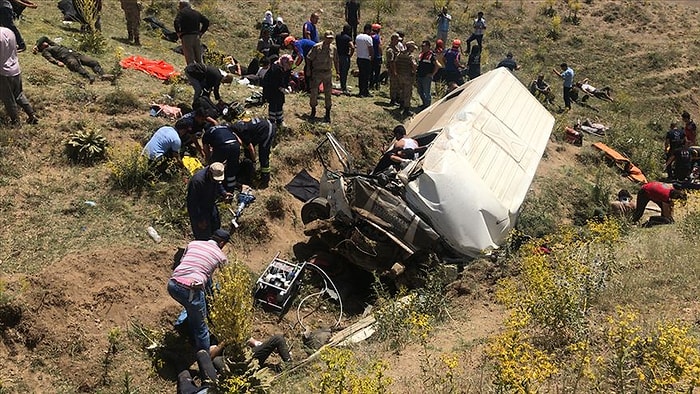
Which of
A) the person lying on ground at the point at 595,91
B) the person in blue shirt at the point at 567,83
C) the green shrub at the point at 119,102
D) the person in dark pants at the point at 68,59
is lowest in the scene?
the person lying on ground at the point at 595,91

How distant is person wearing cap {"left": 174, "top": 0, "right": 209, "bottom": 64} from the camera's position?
10.7 meters

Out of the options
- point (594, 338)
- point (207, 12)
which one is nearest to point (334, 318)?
point (594, 338)

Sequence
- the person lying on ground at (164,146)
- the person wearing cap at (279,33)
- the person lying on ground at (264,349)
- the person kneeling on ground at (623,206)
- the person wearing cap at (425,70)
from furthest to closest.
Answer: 1. the person wearing cap at (279,33)
2. the person wearing cap at (425,70)
3. the person kneeling on ground at (623,206)
4. the person lying on ground at (164,146)
5. the person lying on ground at (264,349)

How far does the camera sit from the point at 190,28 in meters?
10.7

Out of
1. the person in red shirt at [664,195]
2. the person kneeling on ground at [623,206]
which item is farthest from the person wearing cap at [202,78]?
the person in red shirt at [664,195]

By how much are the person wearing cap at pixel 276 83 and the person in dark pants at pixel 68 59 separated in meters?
3.09

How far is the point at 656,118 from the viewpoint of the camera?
16719 mm

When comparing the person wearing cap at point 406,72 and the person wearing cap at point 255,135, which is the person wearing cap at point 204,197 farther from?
the person wearing cap at point 406,72

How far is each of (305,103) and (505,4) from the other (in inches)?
560

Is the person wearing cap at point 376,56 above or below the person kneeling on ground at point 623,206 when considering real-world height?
above

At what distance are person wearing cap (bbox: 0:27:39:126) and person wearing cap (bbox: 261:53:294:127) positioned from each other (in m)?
3.67

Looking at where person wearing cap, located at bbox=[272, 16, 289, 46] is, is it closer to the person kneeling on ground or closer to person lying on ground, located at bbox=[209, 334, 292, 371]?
the person kneeling on ground

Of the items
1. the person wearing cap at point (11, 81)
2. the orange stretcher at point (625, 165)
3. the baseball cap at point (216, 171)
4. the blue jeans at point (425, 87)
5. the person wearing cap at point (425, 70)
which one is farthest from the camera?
the orange stretcher at point (625, 165)

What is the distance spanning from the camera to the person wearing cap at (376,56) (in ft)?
42.8
